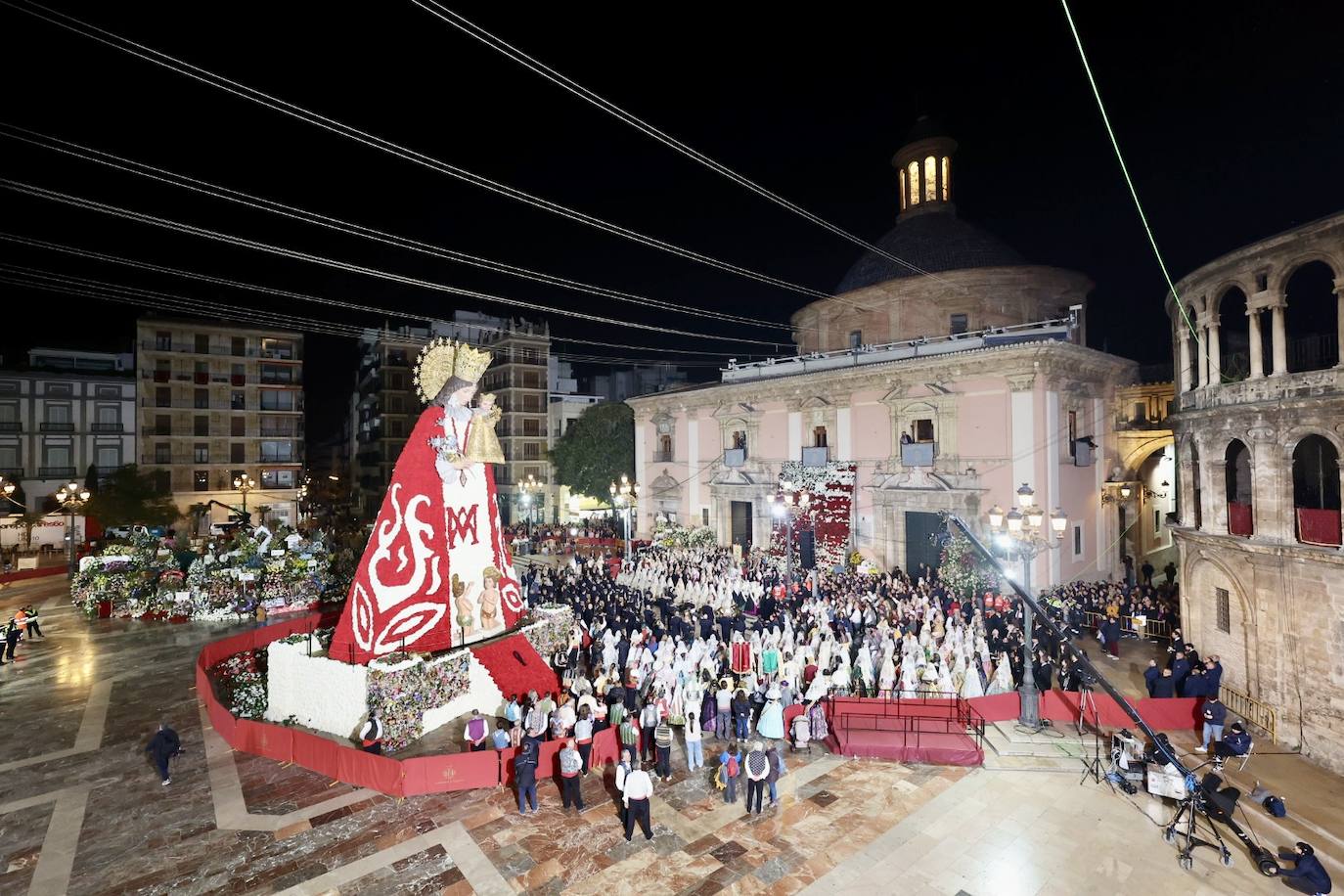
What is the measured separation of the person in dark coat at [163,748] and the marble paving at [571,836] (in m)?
0.20

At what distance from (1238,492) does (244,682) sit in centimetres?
2803

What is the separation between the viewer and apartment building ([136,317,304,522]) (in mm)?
39469

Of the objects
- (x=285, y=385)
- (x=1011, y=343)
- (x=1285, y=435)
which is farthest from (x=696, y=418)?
(x=285, y=385)

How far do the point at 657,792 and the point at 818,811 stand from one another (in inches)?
93.6

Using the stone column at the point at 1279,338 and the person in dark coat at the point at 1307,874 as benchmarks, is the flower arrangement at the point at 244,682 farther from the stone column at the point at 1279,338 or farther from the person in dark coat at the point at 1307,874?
the stone column at the point at 1279,338

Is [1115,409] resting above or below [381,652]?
above

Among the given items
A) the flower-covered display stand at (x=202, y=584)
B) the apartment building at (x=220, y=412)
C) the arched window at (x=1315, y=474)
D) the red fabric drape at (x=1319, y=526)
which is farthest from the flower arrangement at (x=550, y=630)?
the apartment building at (x=220, y=412)

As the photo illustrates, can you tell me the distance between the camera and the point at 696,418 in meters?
32.9

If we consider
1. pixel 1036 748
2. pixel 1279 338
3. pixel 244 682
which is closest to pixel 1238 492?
pixel 1279 338

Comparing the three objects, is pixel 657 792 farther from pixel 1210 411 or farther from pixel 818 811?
pixel 1210 411

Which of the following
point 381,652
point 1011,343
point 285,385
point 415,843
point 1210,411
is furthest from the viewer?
point 285,385

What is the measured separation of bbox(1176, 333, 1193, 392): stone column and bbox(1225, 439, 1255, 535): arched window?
183 cm

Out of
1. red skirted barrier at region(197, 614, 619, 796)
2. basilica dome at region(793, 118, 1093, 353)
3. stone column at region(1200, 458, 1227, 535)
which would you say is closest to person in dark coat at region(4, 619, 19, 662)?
red skirted barrier at region(197, 614, 619, 796)

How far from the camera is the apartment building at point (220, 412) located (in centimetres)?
3947
